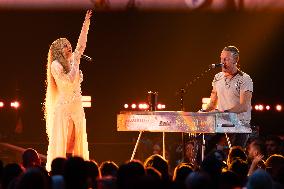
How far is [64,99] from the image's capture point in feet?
35.5

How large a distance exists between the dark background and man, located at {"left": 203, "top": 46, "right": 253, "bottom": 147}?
633cm

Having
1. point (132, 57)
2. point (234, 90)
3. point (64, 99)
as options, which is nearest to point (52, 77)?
point (64, 99)

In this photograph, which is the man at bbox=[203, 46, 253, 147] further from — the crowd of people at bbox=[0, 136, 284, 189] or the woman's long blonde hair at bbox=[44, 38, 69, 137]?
the crowd of people at bbox=[0, 136, 284, 189]

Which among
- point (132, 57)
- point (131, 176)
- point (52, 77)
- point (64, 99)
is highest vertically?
point (132, 57)

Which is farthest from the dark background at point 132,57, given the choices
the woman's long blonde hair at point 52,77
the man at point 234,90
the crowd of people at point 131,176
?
the crowd of people at point 131,176

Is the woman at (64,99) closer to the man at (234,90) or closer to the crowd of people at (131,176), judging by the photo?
the man at (234,90)

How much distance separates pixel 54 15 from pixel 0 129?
2.85m

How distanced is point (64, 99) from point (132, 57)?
6567 mm

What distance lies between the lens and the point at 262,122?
17328mm

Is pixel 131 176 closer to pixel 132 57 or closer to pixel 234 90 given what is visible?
pixel 234 90

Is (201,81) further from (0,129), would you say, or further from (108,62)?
(0,129)

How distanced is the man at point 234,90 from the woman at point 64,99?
1.93 metres

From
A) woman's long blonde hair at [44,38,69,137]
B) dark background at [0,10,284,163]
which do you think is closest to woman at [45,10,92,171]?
woman's long blonde hair at [44,38,69,137]

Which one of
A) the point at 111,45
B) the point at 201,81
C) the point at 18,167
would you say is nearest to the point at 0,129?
the point at 111,45
